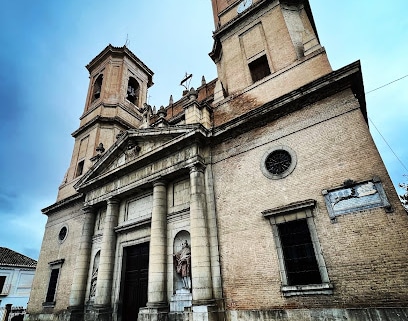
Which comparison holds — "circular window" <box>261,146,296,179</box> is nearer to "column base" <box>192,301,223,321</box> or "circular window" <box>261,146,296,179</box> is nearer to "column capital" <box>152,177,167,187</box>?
"column capital" <box>152,177,167,187</box>

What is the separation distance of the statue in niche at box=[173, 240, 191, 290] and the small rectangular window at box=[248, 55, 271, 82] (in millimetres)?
8634

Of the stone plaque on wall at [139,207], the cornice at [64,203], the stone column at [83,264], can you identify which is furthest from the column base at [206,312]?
the cornice at [64,203]

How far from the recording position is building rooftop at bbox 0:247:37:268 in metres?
29.5

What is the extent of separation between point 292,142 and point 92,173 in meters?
11.3

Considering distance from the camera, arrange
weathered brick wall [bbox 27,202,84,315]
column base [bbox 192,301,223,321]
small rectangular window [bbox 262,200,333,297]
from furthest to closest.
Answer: weathered brick wall [bbox 27,202,84,315] → column base [bbox 192,301,223,321] → small rectangular window [bbox 262,200,333,297]

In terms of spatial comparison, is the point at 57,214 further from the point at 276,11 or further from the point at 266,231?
the point at 276,11

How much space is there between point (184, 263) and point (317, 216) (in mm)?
5468

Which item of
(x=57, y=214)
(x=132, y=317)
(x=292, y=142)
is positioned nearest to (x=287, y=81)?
(x=292, y=142)

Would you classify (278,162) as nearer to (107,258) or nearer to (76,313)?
(107,258)

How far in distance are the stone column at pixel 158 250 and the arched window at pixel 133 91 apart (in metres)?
12.6

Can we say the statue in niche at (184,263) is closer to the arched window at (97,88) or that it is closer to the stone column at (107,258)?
the stone column at (107,258)

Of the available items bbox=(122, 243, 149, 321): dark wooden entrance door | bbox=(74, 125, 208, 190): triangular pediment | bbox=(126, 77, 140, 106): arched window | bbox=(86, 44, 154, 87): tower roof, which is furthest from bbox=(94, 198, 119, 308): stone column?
bbox=(86, 44, 154, 87): tower roof

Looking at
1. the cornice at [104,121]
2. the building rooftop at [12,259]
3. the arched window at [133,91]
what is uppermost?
the arched window at [133,91]

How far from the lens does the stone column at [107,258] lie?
12.0m
